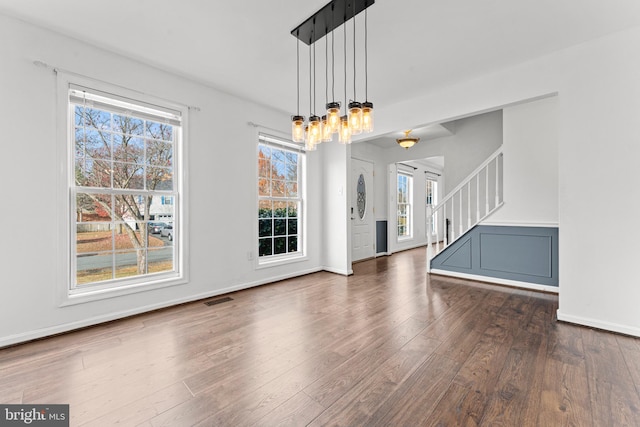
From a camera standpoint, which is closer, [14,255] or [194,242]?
[14,255]

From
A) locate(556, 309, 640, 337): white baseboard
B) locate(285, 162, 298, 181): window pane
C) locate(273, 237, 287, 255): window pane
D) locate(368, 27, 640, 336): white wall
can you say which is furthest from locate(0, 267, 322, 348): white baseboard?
locate(368, 27, 640, 336): white wall

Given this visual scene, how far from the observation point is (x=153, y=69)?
3.09m

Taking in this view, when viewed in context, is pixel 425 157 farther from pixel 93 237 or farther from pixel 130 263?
pixel 93 237

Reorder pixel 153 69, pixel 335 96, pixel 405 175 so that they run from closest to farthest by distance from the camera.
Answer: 1. pixel 153 69
2. pixel 335 96
3. pixel 405 175

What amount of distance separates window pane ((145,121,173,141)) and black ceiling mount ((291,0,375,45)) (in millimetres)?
1910

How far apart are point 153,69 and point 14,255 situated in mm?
2243

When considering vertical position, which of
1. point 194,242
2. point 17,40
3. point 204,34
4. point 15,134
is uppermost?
point 204,34

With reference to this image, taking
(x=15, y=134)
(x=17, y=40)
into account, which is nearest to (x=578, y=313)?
(x=15, y=134)

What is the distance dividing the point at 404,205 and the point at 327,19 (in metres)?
6.31

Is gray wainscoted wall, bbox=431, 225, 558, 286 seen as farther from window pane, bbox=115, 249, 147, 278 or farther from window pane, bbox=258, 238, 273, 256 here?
window pane, bbox=115, 249, 147, 278

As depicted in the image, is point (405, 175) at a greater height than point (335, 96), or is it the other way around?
point (335, 96)

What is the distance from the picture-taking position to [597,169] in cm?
258

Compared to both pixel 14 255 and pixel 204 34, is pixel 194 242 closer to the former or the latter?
pixel 14 255

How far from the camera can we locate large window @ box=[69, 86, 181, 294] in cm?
272
